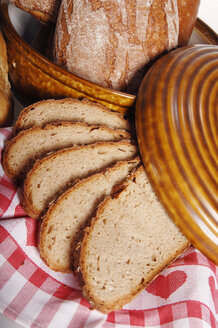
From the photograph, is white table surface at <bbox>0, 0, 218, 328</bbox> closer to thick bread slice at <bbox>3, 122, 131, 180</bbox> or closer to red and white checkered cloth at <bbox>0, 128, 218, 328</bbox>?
thick bread slice at <bbox>3, 122, 131, 180</bbox>

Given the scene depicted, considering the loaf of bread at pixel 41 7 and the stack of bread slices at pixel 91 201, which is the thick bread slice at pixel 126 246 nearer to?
the stack of bread slices at pixel 91 201

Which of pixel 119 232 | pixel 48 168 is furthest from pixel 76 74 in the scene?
pixel 119 232

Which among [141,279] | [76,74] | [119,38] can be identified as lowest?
[141,279]

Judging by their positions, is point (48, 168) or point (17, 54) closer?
point (48, 168)

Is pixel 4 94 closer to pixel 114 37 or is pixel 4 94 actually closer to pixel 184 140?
pixel 114 37

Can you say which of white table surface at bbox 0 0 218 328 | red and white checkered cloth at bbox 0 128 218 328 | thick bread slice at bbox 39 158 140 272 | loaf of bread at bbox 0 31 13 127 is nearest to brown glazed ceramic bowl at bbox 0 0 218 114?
loaf of bread at bbox 0 31 13 127

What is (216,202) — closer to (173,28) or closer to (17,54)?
(173,28)
